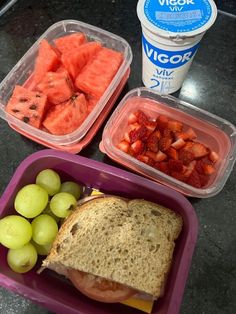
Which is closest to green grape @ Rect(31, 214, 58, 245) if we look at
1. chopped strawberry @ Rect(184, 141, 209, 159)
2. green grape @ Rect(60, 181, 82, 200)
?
green grape @ Rect(60, 181, 82, 200)

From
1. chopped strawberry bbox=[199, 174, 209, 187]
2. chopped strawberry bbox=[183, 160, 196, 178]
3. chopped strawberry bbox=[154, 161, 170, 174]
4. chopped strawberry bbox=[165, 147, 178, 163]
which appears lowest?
chopped strawberry bbox=[199, 174, 209, 187]

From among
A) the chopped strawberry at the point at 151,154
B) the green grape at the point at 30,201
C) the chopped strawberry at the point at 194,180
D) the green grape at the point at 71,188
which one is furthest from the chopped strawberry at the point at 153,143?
the green grape at the point at 30,201

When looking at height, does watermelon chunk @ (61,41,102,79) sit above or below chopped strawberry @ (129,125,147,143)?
above

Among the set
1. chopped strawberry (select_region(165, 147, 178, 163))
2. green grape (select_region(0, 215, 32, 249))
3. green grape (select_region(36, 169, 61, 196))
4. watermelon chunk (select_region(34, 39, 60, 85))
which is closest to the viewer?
green grape (select_region(0, 215, 32, 249))

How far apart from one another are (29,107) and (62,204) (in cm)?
33

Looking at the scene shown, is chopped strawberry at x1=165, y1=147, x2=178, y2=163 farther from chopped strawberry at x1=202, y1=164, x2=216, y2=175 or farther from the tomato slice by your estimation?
the tomato slice

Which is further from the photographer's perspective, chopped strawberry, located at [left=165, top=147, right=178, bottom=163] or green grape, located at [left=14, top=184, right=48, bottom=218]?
chopped strawberry, located at [left=165, top=147, right=178, bottom=163]

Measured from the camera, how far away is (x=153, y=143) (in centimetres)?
102

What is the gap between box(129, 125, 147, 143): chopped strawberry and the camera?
1025mm

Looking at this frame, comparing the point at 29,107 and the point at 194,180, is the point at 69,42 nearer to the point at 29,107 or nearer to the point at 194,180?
the point at 29,107

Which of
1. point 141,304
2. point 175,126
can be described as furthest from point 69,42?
point 141,304

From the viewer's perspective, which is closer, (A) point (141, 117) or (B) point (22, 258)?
(B) point (22, 258)

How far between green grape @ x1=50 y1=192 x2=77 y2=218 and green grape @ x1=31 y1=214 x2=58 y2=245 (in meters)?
0.03

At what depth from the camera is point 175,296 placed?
77 centimetres
